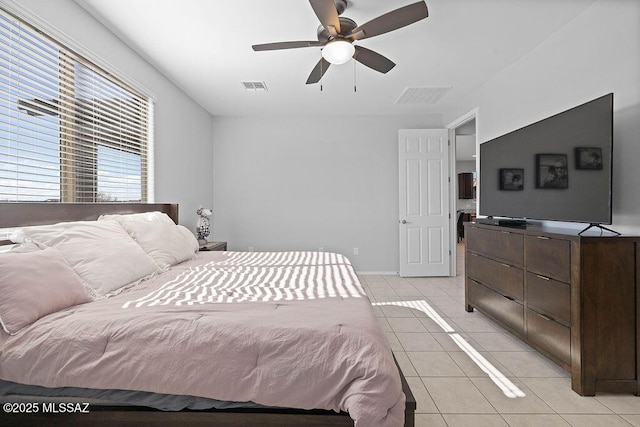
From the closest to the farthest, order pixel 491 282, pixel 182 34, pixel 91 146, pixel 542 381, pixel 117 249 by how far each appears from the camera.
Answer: pixel 117 249
pixel 542 381
pixel 91 146
pixel 182 34
pixel 491 282

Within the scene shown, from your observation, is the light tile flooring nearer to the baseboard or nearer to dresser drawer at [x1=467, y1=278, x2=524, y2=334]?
dresser drawer at [x1=467, y1=278, x2=524, y2=334]

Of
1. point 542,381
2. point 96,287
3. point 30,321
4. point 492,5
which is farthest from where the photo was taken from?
point 492,5

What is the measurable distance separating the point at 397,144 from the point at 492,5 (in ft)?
9.47

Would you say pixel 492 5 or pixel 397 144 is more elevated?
pixel 492 5

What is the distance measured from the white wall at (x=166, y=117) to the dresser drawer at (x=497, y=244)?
3.36m

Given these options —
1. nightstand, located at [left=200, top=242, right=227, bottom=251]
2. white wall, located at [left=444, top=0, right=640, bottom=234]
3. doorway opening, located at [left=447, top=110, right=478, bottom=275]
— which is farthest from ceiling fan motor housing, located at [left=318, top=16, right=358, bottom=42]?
doorway opening, located at [left=447, top=110, right=478, bottom=275]

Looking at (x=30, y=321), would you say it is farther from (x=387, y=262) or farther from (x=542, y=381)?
(x=387, y=262)

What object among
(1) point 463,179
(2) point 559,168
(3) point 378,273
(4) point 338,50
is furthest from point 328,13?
(1) point 463,179

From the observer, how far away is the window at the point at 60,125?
6.25 ft

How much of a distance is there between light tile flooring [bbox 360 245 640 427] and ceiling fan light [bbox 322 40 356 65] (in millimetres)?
2290

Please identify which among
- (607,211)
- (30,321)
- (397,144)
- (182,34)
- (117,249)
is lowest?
(30,321)

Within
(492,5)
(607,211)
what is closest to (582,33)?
(492,5)

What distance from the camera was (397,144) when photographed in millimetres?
5266

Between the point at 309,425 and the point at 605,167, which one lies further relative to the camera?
Result: the point at 605,167
